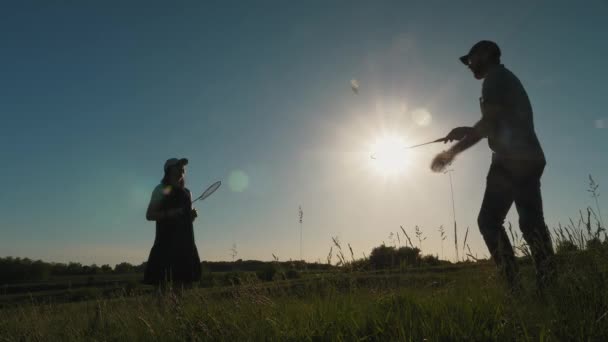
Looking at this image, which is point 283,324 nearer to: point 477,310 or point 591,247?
point 477,310

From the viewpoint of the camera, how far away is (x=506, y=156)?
12.3ft

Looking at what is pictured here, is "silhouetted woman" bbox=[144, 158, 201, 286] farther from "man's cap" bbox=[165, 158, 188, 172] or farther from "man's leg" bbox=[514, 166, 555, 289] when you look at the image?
"man's leg" bbox=[514, 166, 555, 289]

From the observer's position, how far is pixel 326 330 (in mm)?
2582

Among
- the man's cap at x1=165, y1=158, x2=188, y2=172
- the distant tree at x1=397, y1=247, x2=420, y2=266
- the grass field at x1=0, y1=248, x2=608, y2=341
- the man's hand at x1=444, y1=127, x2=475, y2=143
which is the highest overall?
the man's cap at x1=165, y1=158, x2=188, y2=172

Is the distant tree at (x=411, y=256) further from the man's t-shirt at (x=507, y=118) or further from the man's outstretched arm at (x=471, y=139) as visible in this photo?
the man's t-shirt at (x=507, y=118)

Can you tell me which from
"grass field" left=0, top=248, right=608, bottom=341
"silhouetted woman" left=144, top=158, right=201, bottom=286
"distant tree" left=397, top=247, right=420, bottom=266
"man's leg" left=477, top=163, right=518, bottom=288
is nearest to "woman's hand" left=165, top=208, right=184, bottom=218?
"silhouetted woman" left=144, top=158, right=201, bottom=286

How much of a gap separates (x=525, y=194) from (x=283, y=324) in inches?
97.8

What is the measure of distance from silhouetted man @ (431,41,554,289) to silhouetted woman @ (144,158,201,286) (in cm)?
406

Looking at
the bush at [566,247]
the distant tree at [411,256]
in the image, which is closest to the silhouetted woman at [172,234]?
the distant tree at [411,256]

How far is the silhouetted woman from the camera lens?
6.09 metres

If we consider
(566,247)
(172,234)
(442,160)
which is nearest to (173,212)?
(172,234)

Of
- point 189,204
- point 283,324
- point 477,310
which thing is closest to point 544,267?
point 477,310

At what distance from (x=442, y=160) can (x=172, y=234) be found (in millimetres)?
4222

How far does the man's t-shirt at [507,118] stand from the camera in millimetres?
3695
